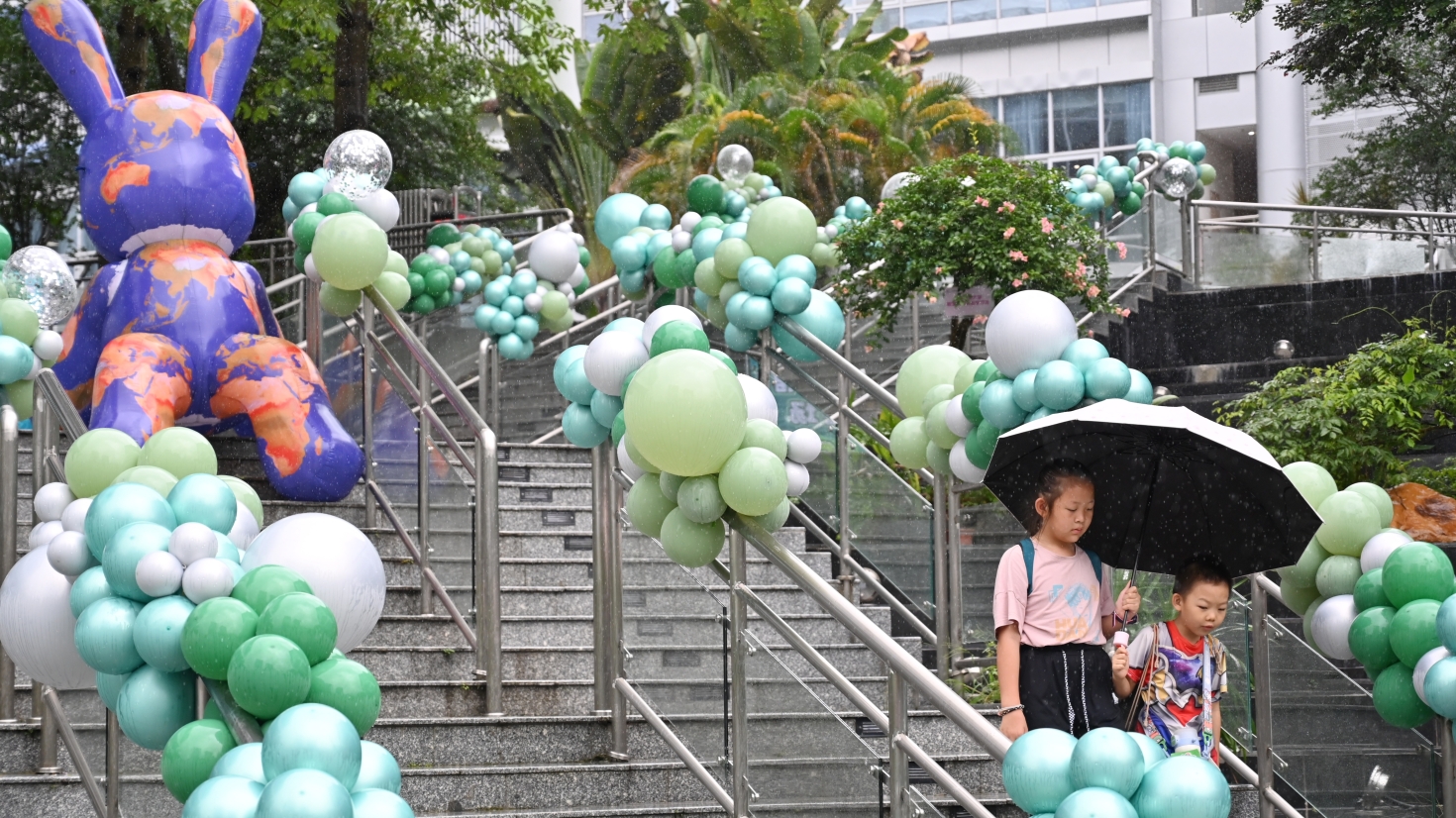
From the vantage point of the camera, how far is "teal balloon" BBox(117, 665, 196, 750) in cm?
388

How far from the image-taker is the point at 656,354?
499 cm

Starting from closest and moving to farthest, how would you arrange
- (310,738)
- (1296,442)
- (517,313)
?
1. (310,738)
2. (1296,442)
3. (517,313)

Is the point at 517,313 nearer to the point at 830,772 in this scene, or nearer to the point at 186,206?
the point at 186,206

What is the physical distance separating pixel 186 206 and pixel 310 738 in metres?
5.45

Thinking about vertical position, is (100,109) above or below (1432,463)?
above

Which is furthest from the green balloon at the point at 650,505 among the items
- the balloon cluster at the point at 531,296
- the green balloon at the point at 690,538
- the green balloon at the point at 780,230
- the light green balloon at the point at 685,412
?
the balloon cluster at the point at 531,296

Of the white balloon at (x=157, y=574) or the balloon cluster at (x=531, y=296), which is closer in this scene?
the white balloon at (x=157, y=574)

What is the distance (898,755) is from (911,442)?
1.53m

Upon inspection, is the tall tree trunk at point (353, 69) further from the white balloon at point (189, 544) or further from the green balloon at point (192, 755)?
the green balloon at point (192, 755)

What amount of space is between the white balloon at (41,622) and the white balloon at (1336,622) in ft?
12.1

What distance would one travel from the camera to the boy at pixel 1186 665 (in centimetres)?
461

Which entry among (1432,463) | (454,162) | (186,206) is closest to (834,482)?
(186,206)

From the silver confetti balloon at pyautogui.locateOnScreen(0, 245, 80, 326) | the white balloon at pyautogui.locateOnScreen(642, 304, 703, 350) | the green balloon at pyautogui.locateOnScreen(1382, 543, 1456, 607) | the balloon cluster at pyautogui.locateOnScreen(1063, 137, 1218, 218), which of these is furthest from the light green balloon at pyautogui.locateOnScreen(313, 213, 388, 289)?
the balloon cluster at pyautogui.locateOnScreen(1063, 137, 1218, 218)

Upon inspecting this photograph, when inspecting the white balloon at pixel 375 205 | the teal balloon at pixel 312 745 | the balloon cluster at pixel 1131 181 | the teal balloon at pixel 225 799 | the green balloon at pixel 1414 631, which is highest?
the balloon cluster at pixel 1131 181
